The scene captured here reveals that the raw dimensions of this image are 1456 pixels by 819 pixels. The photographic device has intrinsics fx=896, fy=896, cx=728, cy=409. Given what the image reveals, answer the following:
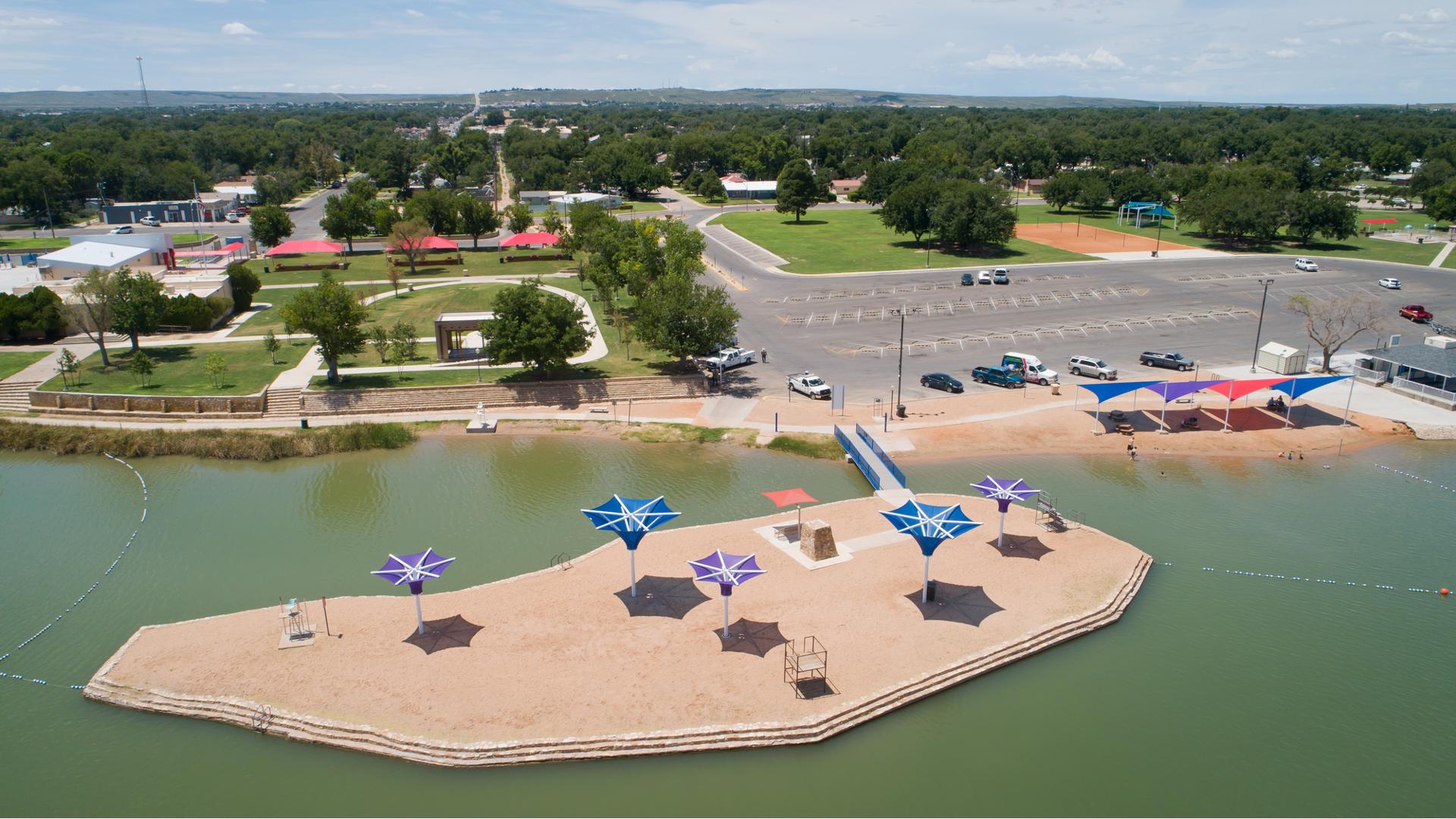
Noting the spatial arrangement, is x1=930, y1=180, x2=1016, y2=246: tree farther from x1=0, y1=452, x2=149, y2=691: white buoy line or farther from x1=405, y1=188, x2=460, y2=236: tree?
x1=0, y1=452, x2=149, y2=691: white buoy line

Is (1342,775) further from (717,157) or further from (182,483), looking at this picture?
(717,157)

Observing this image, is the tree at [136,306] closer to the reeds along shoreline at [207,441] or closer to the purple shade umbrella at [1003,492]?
the reeds along shoreline at [207,441]

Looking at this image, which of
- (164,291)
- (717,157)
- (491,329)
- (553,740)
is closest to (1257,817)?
(553,740)

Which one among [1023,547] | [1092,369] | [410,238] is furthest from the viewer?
[410,238]

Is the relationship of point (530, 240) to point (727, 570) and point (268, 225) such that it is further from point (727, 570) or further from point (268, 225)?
point (727, 570)

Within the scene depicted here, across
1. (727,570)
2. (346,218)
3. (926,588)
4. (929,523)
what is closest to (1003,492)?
(929,523)

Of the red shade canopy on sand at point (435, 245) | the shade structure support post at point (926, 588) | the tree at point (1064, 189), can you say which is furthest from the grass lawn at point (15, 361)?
the tree at point (1064, 189)

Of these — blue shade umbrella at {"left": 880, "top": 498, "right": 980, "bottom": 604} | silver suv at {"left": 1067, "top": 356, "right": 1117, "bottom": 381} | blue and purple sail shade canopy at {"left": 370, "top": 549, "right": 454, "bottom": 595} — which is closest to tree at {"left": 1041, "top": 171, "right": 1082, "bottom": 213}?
silver suv at {"left": 1067, "top": 356, "right": 1117, "bottom": 381}
